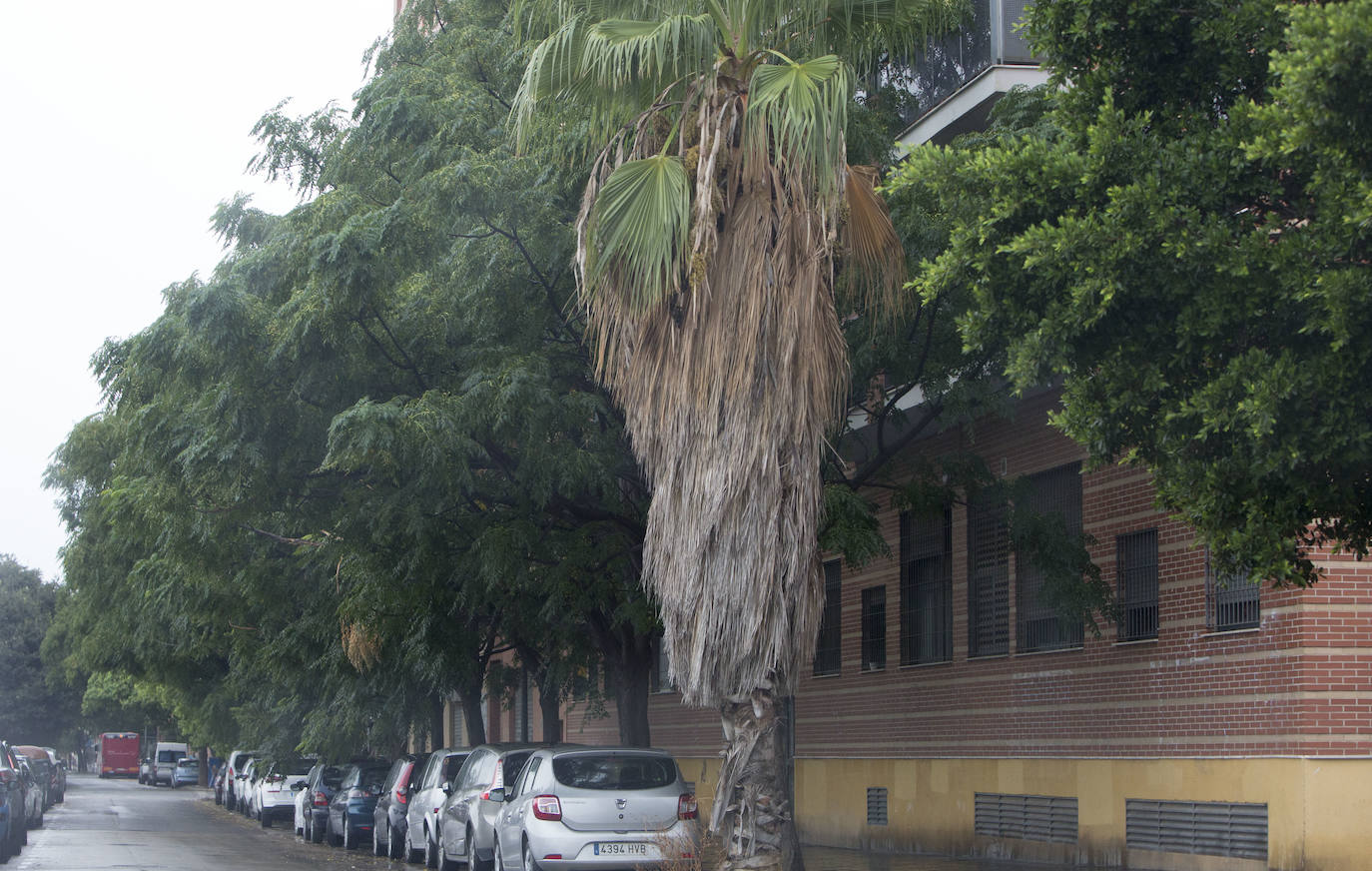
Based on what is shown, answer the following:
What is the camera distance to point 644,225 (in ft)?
38.4

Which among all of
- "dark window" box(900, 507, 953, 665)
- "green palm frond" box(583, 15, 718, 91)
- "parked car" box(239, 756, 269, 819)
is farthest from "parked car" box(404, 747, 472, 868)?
"parked car" box(239, 756, 269, 819)

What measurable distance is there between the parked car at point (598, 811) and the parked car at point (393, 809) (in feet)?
25.6

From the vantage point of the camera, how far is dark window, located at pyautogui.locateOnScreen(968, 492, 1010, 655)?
1892 cm

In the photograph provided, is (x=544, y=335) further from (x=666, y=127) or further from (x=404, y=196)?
(x=666, y=127)

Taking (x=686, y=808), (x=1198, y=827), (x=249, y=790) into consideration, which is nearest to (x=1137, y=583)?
(x=1198, y=827)

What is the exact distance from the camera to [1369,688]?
539 inches

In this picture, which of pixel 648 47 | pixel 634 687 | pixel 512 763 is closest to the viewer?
pixel 648 47

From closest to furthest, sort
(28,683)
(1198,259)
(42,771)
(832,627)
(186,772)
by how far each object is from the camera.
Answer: (1198,259)
(832,627)
(42,771)
(186,772)
(28,683)

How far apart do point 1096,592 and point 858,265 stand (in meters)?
4.83

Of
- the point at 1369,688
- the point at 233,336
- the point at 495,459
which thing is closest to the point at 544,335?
the point at 495,459

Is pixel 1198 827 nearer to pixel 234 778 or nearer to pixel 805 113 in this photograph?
pixel 805 113

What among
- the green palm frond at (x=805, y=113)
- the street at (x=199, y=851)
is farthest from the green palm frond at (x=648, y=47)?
the street at (x=199, y=851)

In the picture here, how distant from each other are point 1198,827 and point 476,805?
25.3 ft

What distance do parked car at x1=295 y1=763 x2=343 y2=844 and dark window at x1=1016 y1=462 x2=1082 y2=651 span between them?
1506 centimetres
